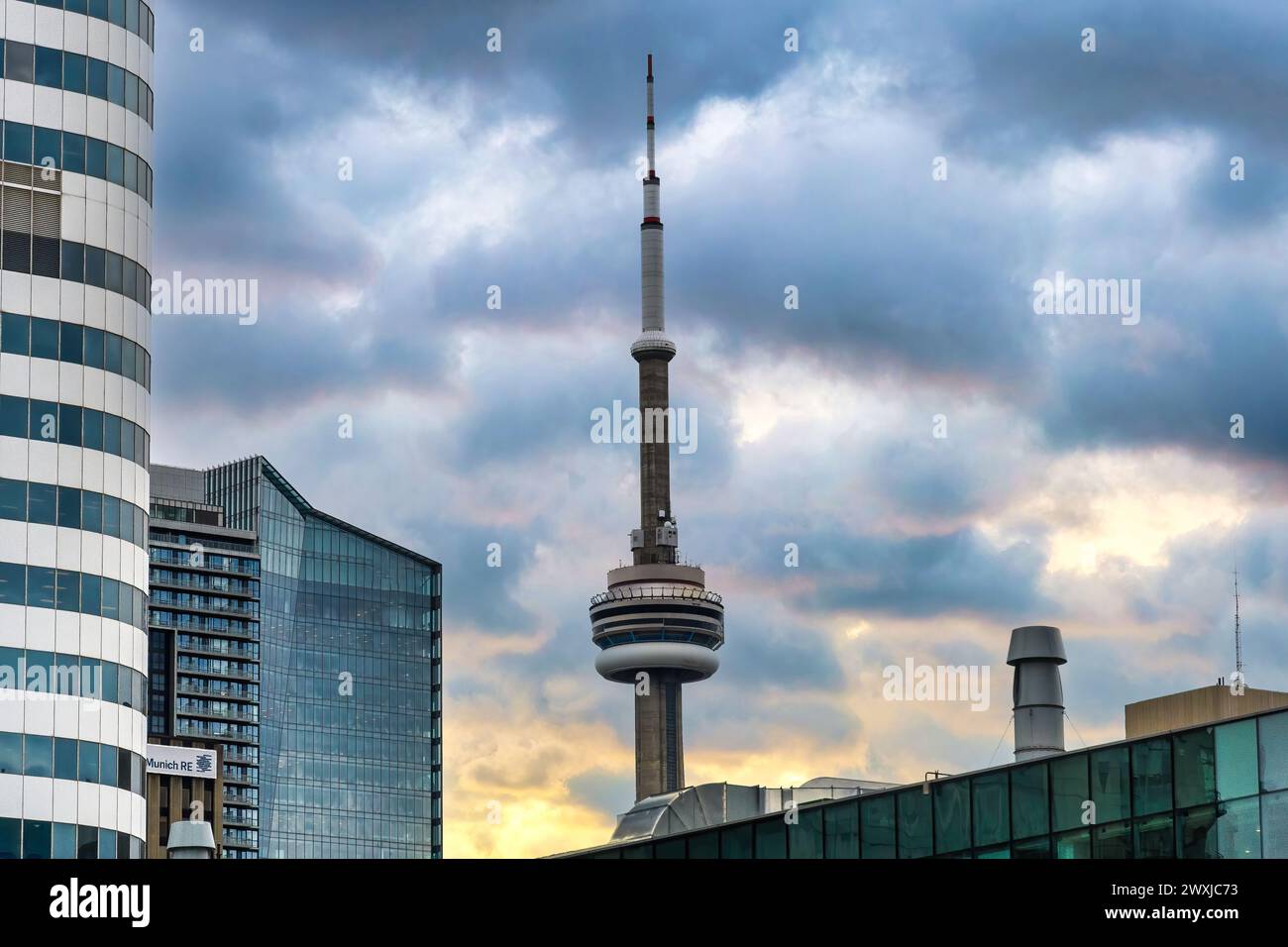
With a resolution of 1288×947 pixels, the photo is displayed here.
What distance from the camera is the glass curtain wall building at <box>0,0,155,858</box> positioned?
90.4 m

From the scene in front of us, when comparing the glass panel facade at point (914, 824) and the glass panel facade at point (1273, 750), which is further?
the glass panel facade at point (914, 824)

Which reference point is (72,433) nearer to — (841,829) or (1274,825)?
(841,829)

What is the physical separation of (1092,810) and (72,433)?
50.3 m

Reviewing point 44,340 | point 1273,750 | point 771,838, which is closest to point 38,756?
point 44,340

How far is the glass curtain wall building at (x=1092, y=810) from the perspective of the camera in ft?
184

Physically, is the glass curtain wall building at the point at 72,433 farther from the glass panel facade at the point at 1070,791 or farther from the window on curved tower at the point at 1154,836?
the window on curved tower at the point at 1154,836

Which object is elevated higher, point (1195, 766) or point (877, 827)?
point (1195, 766)

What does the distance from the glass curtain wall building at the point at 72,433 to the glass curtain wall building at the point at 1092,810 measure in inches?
1319

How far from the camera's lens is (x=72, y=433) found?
93.1 m

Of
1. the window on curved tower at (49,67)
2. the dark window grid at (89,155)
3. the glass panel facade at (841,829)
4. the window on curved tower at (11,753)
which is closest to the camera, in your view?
the glass panel facade at (841,829)

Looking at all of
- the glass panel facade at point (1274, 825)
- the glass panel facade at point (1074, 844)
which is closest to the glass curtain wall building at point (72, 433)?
the glass panel facade at point (1074, 844)

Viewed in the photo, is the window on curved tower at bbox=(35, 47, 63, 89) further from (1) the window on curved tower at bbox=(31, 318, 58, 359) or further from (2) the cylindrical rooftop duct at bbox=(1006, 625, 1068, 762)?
(2) the cylindrical rooftop duct at bbox=(1006, 625, 1068, 762)
